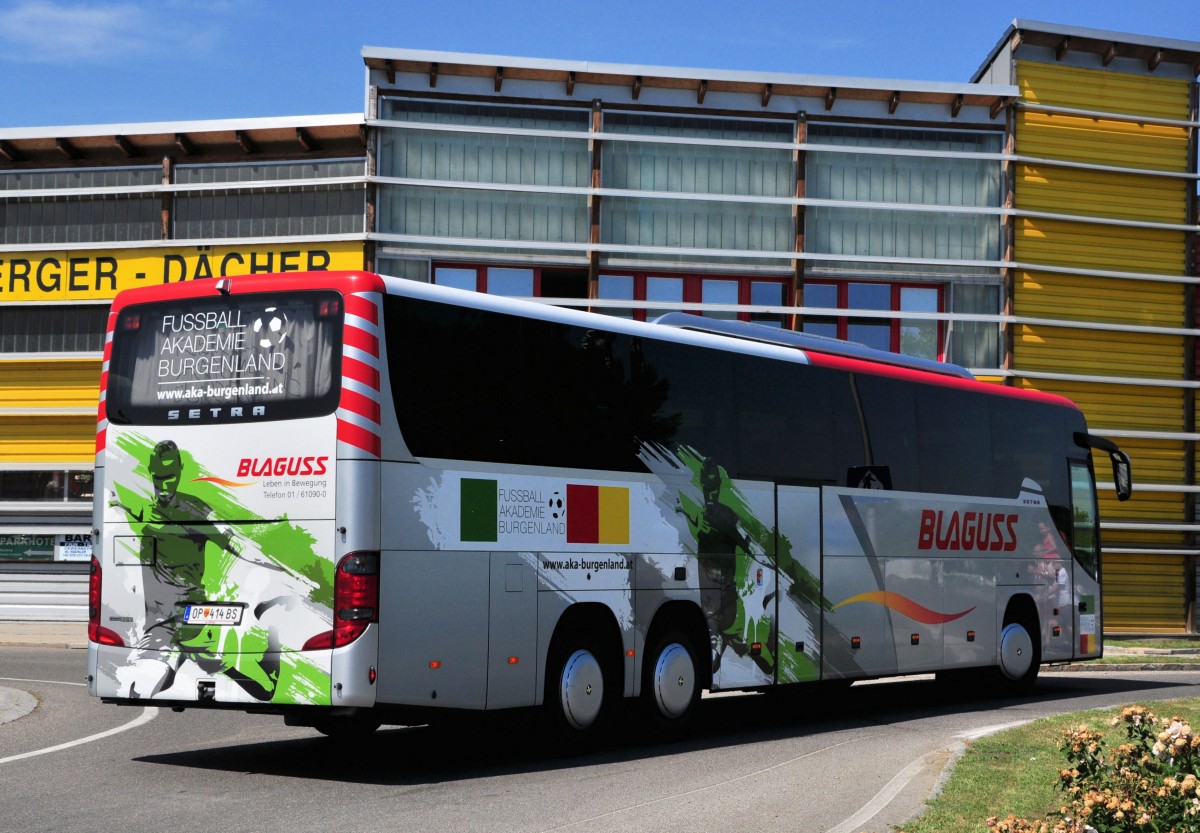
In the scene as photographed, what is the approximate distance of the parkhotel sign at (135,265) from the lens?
30.6 meters

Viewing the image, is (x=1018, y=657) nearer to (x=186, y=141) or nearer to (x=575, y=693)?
(x=575, y=693)

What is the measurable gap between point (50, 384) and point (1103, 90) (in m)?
22.9

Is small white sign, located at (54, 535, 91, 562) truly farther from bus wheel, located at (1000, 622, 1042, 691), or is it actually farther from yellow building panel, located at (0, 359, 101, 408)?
bus wheel, located at (1000, 622, 1042, 691)

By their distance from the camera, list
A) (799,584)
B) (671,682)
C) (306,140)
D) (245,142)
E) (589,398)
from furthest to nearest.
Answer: (245,142) → (306,140) → (799,584) → (671,682) → (589,398)

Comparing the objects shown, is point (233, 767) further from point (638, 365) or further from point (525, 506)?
point (638, 365)

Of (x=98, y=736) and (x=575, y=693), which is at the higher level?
(x=575, y=693)

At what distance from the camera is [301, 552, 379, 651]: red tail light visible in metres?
10.5

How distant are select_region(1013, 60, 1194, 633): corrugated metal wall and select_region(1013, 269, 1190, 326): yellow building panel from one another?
2 centimetres

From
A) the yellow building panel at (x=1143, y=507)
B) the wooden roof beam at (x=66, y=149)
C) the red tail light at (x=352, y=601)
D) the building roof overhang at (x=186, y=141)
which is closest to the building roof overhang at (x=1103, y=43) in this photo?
the yellow building panel at (x=1143, y=507)

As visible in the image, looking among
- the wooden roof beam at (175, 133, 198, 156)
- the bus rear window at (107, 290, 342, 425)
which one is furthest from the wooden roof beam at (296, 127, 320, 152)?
the bus rear window at (107, 290, 342, 425)

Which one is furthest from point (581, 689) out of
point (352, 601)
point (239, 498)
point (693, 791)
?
point (239, 498)

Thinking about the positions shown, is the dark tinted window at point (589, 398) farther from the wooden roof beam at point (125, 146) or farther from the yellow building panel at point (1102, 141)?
the wooden roof beam at point (125, 146)

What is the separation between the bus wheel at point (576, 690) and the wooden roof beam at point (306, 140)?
20.2 meters

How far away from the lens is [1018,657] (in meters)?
19.0
